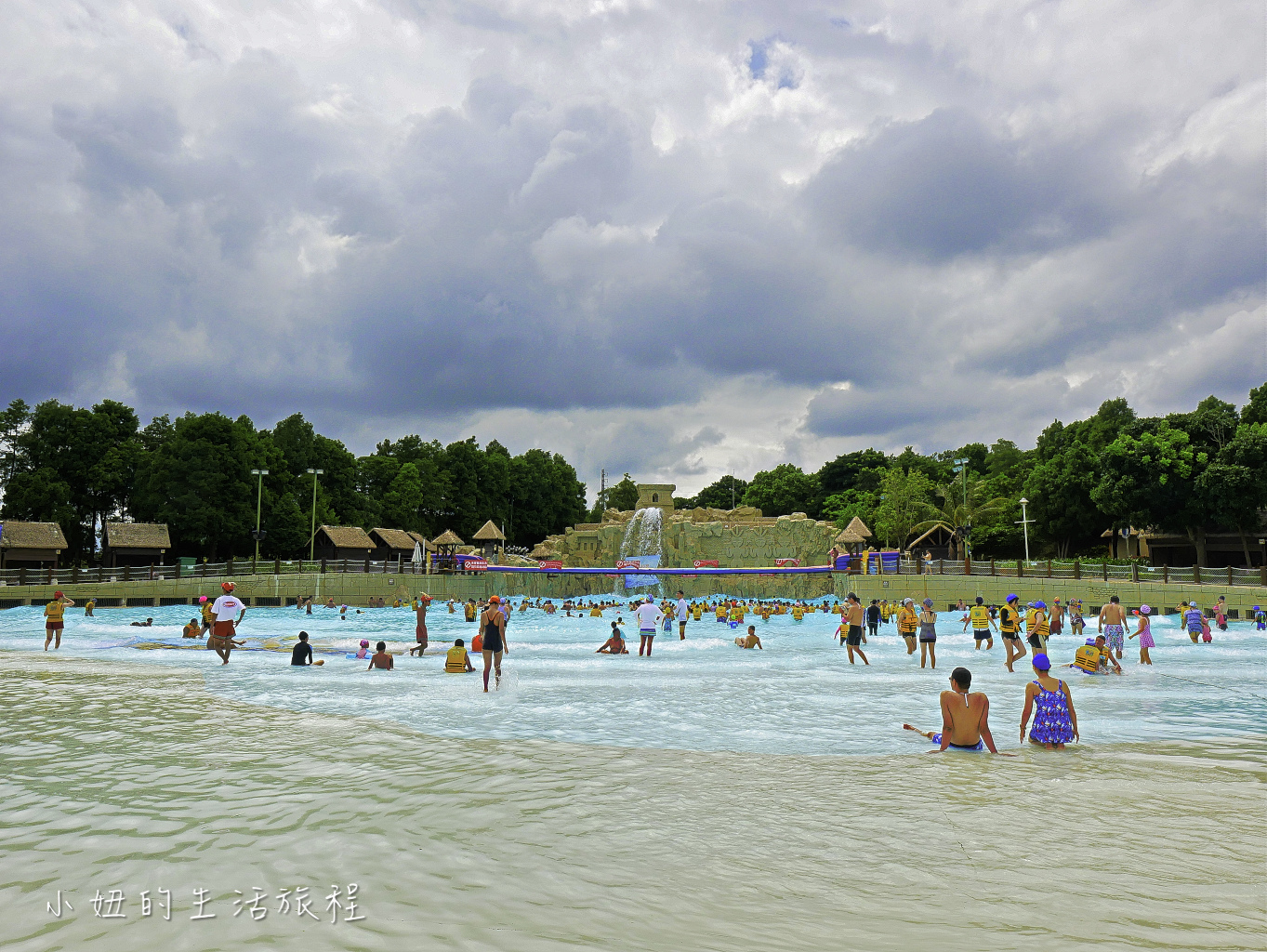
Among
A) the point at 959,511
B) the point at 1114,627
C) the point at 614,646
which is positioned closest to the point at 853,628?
the point at 1114,627

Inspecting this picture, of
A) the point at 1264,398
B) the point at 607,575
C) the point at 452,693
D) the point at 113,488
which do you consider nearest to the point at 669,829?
the point at 452,693

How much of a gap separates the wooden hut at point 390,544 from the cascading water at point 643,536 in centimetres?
1697

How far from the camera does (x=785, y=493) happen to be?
3612 inches

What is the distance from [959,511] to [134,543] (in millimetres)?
51730

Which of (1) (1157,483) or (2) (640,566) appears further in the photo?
(2) (640,566)

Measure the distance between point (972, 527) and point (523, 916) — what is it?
54661 millimetres

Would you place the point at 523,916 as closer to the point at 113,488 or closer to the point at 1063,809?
the point at 1063,809

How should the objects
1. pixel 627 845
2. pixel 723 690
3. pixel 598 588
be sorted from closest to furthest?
pixel 627 845, pixel 723 690, pixel 598 588

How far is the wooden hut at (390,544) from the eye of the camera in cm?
5644

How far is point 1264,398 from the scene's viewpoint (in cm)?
4541

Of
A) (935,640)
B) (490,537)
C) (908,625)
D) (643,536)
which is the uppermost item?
(490,537)

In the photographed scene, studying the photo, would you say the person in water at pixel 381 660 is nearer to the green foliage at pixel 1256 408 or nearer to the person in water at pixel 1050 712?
the person in water at pixel 1050 712

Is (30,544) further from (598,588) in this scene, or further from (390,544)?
(598,588)

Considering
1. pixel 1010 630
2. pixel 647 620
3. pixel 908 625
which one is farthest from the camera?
pixel 647 620
